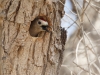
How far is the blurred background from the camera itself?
6.17ft

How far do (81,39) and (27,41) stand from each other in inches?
25.4

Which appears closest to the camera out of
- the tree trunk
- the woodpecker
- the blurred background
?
the tree trunk

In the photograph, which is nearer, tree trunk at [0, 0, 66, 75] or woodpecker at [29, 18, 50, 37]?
tree trunk at [0, 0, 66, 75]

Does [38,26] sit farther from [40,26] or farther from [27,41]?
[27,41]

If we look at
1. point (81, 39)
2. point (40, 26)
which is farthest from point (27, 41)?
point (81, 39)

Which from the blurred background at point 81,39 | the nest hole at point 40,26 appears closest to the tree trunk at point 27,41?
the nest hole at point 40,26

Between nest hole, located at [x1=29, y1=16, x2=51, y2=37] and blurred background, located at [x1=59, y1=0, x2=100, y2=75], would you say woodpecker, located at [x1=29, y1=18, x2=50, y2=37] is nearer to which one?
nest hole, located at [x1=29, y1=16, x2=51, y2=37]

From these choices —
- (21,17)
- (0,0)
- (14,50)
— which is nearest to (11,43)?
(14,50)

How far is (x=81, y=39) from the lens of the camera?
2.29 meters

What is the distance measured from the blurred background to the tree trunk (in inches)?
7.4

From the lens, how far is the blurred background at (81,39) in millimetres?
1881

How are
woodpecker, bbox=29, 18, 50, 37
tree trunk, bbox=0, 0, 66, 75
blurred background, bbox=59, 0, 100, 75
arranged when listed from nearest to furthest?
tree trunk, bbox=0, 0, 66, 75
blurred background, bbox=59, 0, 100, 75
woodpecker, bbox=29, 18, 50, 37

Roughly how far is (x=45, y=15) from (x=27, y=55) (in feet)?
1.07

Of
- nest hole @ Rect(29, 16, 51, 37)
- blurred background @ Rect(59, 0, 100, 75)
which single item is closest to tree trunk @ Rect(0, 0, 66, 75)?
nest hole @ Rect(29, 16, 51, 37)
